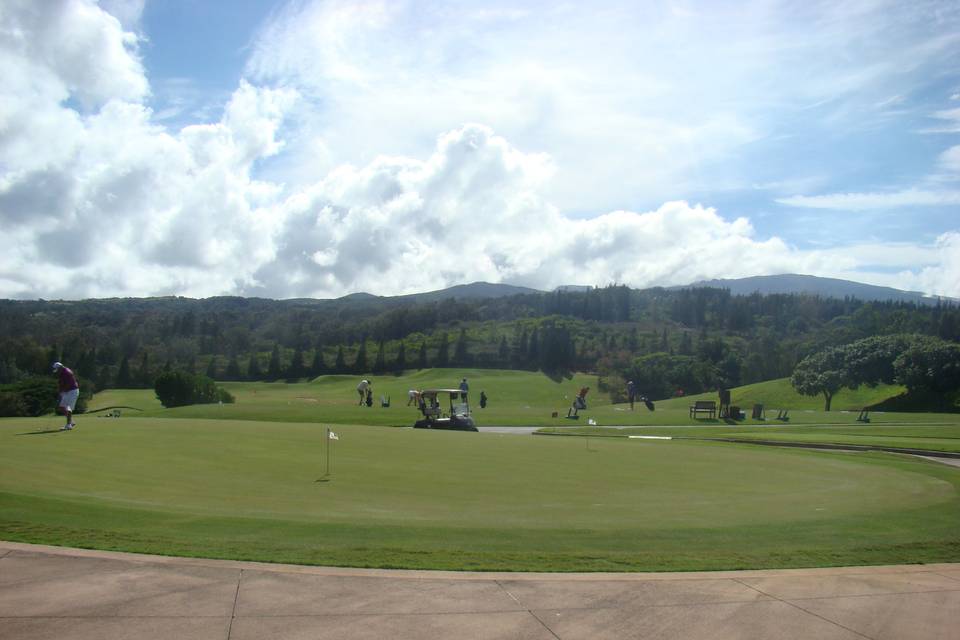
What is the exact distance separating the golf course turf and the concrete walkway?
33.5 inches

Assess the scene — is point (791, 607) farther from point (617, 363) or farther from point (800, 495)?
point (617, 363)

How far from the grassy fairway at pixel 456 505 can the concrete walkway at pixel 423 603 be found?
88 centimetres

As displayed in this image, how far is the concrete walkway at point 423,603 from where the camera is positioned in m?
7.02

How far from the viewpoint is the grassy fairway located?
34.7 ft

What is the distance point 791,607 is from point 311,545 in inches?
241

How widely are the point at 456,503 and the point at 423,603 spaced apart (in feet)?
22.3

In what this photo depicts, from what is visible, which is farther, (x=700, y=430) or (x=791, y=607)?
(x=700, y=430)

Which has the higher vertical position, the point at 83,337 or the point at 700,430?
the point at 83,337

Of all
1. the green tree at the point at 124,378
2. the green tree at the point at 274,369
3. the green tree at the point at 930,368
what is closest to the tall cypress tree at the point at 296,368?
the green tree at the point at 274,369

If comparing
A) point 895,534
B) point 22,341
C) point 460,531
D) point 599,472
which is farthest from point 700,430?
point 22,341

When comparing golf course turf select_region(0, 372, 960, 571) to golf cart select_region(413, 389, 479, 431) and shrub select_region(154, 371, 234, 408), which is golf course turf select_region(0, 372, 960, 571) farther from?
shrub select_region(154, 371, 234, 408)

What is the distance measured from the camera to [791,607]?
8445 mm

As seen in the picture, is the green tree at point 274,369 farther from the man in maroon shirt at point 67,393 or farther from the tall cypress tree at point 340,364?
the man in maroon shirt at point 67,393

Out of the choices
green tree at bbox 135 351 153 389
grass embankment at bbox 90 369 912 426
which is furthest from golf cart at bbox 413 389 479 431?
green tree at bbox 135 351 153 389
